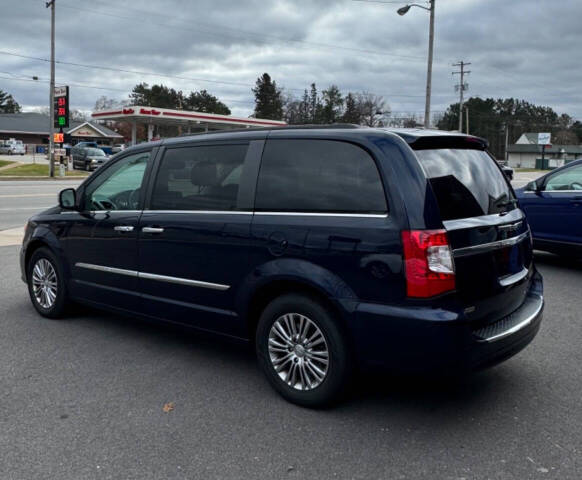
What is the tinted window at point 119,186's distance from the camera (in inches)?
201

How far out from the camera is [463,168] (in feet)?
13.0

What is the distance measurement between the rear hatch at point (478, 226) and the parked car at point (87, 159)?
41.8 m

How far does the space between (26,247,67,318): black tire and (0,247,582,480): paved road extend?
1.99 ft

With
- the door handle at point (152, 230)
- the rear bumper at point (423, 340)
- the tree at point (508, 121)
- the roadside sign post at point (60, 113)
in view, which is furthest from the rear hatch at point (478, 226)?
the tree at point (508, 121)

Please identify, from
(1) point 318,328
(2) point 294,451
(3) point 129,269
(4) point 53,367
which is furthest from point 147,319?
(2) point 294,451

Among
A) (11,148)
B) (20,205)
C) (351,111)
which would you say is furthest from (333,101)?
(20,205)

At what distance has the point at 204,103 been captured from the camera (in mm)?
106375

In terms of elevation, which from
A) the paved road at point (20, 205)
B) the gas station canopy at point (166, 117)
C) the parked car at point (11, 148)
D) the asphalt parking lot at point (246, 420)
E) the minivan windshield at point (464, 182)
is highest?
the gas station canopy at point (166, 117)

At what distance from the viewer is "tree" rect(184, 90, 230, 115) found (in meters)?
105

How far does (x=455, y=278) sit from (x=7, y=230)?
11.0 metres

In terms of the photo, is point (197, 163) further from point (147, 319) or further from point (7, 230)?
point (7, 230)

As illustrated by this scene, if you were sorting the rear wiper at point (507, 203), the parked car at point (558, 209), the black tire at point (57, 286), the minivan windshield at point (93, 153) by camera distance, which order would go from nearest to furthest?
the rear wiper at point (507, 203)
the black tire at point (57, 286)
the parked car at point (558, 209)
the minivan windshield at point (93, 153)

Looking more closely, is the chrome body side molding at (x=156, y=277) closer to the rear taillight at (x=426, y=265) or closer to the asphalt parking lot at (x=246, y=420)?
the asphalt parking lot at (x=246, y=420)

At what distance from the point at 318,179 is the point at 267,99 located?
9778 centimetres
